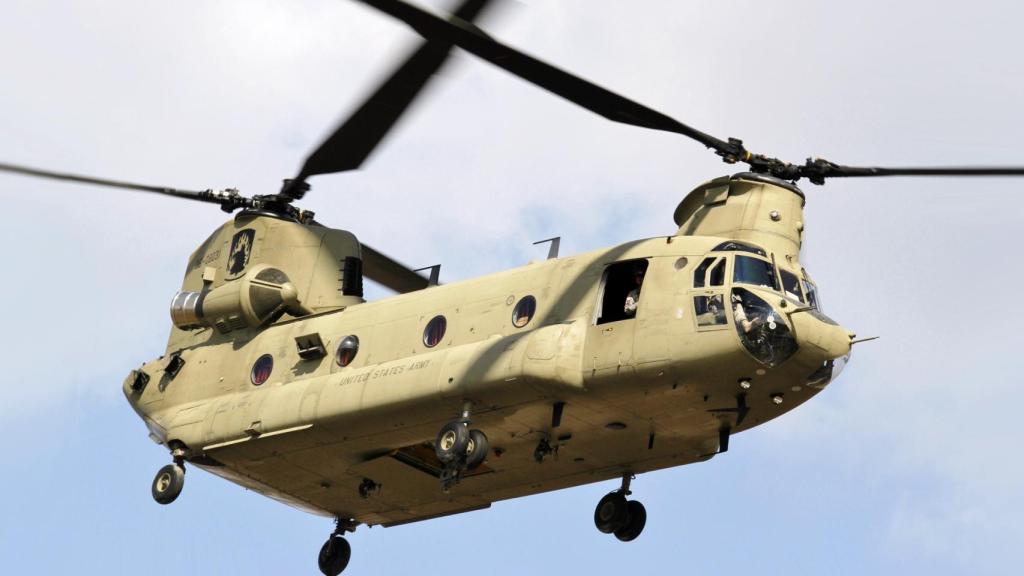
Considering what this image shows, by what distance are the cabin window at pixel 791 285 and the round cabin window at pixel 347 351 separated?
24.8 feet

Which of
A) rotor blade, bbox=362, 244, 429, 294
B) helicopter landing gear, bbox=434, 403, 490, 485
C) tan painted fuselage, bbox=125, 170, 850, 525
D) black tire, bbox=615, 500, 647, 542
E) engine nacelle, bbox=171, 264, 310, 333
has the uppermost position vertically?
rotor blade, bbox=362, 244, 429, 294

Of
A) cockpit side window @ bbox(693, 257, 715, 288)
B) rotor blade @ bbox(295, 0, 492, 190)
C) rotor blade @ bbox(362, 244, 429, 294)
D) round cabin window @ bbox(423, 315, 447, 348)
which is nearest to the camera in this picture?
rotor blade @ bbox(295, 0, 492, 190)

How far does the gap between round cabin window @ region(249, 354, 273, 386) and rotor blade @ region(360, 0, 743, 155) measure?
28.2ft

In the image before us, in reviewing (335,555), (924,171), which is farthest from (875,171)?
(335,555)

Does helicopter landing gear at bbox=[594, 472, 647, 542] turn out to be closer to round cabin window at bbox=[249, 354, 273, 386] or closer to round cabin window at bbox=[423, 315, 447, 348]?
round cabin window at bbox=[423, 315, 447, 348]

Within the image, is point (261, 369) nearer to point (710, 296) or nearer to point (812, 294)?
point (710, 296)

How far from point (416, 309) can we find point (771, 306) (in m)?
6.64

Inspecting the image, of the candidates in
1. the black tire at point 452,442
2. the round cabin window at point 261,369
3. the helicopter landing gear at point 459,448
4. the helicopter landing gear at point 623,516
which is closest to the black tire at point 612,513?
the helicopter landing gear at point 623,516

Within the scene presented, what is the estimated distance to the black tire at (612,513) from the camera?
32000 millimetres

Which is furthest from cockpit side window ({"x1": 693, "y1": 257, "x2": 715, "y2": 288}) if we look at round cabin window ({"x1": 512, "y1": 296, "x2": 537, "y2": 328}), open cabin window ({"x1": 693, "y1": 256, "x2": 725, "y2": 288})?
round cabin window ({"x1": 512, "y1": 296, "x2": 537, "y2": 328})

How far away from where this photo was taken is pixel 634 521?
32.0 m

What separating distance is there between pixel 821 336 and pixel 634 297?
2986mm

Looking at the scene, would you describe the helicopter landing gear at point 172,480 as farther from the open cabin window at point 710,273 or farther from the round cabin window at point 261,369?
the open cabin window at point 710,273

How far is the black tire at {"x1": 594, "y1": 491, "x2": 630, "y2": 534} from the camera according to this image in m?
32.0
